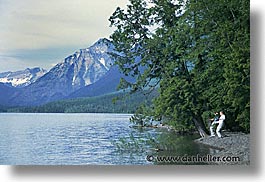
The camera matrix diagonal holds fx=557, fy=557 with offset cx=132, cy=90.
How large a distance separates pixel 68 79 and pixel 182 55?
940 millimetres

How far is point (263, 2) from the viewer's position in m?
4.17

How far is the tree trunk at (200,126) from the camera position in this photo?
4370 millimetres

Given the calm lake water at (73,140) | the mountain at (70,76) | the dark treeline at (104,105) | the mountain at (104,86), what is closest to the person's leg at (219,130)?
the calm lake water at (73,140)

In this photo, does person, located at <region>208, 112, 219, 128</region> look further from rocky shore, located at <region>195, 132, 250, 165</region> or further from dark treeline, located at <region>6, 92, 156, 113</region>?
dark treeline, located at <region>6, 92, 156, 113</region>

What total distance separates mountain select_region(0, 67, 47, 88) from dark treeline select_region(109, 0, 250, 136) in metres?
0.64

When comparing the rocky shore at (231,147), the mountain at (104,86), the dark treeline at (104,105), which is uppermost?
the mountain at (104,86)

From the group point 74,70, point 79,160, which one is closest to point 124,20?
point 74,70

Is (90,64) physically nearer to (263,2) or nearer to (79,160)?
(79,160)

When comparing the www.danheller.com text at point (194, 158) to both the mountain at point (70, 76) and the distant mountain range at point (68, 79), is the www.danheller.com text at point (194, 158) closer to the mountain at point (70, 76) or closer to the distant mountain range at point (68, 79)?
the distant mountain range at point (68, 79)

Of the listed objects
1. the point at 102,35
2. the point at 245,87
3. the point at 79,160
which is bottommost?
the point at 79,160

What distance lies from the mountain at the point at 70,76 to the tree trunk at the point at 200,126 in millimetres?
807

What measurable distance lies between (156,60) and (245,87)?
733mm

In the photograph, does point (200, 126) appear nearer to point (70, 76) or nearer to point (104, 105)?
point (104, 105)

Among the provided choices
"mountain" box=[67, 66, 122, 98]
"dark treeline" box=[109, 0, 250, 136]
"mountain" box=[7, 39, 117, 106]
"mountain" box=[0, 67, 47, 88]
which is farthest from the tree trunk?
"mountain" box=[0, 67, 47, 88]
